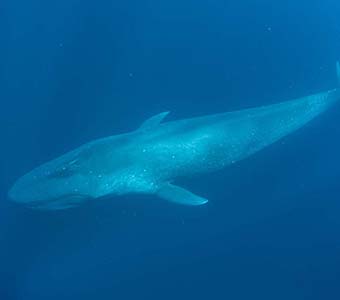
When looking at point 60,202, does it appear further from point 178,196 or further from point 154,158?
point 178,196

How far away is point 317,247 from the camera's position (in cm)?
1273

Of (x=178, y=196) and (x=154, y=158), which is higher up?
(x=154, y=158)

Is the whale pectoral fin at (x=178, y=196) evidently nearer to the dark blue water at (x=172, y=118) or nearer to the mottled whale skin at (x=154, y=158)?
the mottled whale skin at (x=154, y=158)

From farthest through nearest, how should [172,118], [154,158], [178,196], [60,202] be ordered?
[172,118] < [154,158] < [178,196] < [60,202]

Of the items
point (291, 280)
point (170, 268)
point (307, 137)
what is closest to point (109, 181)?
point (170, 268)

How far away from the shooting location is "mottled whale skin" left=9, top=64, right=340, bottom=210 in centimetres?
941

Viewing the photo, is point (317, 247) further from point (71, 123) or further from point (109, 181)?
point (71, 123)

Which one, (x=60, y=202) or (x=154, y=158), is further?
(x=154, y=158)

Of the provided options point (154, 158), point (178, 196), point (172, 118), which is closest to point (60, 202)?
point (154, 158)

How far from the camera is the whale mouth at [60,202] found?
9.25m

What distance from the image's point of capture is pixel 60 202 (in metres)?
9.54

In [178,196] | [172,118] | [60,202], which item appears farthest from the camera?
[172,118]

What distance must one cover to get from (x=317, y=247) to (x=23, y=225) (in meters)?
7.12

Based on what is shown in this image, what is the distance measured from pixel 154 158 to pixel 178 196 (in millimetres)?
904
